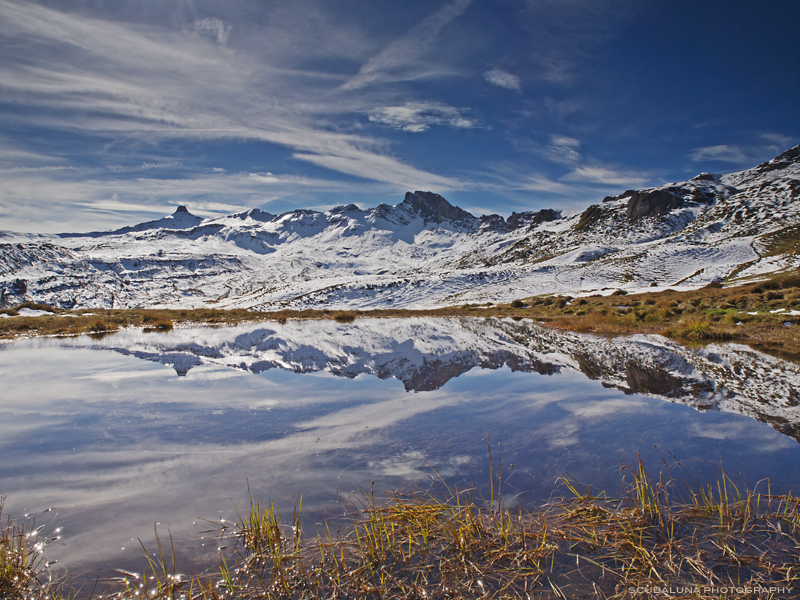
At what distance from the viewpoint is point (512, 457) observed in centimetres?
514

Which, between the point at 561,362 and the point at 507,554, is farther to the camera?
the point at 561,362

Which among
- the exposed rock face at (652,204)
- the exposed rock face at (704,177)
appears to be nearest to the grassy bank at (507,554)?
the exposed rock face at (652,204)

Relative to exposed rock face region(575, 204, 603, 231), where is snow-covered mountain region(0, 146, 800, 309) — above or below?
below

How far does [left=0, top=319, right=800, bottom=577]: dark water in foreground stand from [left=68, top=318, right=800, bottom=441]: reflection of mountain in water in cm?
9

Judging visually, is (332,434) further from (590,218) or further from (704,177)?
(704,177)

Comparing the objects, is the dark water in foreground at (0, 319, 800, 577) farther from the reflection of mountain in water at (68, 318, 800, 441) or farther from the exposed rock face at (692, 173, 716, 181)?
the exposed rock face at (692, 173, 716, 181)

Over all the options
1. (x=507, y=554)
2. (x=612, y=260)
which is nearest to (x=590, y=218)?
(x=612, y=260)

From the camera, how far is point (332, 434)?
6.25 m

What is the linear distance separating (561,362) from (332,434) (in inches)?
360

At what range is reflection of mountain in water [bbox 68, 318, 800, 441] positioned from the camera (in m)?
7.86

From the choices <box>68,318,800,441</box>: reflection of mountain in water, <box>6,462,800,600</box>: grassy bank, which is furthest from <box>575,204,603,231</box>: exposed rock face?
<box>6,462,800,600</box>: grassy bank

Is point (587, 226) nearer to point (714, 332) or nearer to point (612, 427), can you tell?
point (714, 332)

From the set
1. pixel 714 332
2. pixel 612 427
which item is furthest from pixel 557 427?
pixel 714 332

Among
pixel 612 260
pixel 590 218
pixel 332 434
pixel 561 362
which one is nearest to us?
pixel 332 434
